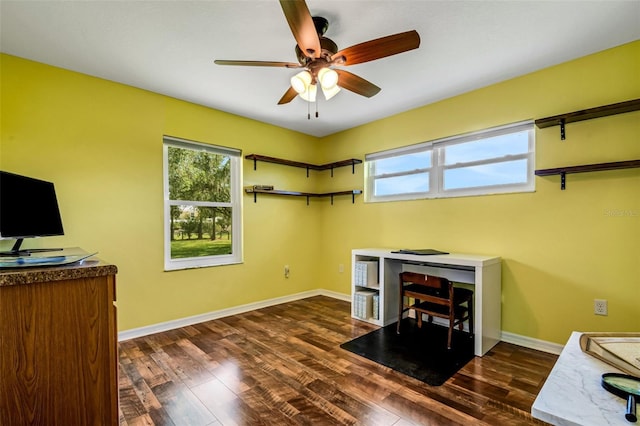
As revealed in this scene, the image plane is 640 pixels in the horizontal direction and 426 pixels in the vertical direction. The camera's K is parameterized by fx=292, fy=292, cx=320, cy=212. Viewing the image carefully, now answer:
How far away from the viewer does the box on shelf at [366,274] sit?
3.35m

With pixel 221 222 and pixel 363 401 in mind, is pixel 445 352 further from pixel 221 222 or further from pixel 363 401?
pixel 221 222

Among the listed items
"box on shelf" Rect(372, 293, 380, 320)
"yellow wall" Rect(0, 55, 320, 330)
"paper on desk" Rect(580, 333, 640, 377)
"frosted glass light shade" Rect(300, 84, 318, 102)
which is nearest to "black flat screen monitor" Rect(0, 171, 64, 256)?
"yellow wall" Rect(0, 55, 320, 330)

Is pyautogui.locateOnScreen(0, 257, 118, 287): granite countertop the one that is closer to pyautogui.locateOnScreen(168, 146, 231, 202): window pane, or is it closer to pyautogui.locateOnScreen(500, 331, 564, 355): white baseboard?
pyautogui.locateOnScreen(168, 146, 231, 202): window pane

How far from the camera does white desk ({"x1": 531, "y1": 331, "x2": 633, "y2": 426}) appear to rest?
28.3 inches

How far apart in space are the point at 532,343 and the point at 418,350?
1055mm

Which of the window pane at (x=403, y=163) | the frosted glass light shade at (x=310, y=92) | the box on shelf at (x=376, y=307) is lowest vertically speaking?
the box on shelf at (x=376, y=307)

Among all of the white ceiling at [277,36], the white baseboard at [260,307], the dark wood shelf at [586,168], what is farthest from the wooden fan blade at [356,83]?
the white baseboard at [260,307]

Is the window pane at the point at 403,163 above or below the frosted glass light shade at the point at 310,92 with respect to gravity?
below

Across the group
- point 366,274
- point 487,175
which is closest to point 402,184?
point 487,175

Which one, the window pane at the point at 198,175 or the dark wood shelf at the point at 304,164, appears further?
the dark wood shelf at the point at 304,164

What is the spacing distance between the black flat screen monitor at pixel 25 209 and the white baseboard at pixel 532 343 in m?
3.69

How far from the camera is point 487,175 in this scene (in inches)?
118

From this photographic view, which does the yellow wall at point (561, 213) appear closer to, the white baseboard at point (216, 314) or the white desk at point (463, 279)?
the white desk at point (463, 279)

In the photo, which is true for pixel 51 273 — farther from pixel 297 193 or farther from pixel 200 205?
pixel 297 193
